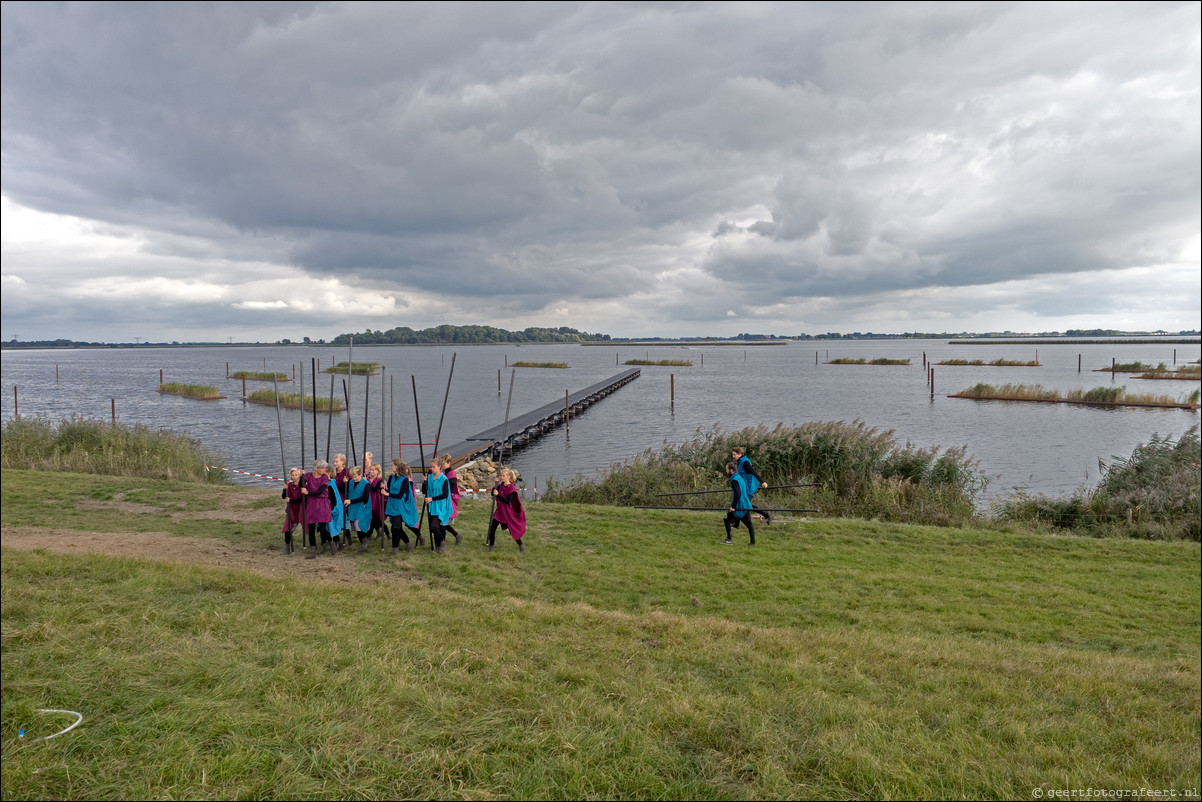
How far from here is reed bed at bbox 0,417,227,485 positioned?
1702cm


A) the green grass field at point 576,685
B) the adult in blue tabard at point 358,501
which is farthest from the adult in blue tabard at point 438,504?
the green grass field at point 576,685

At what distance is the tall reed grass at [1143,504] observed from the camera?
44.5 feet

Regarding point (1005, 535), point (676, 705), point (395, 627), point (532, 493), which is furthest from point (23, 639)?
point (532, 493)

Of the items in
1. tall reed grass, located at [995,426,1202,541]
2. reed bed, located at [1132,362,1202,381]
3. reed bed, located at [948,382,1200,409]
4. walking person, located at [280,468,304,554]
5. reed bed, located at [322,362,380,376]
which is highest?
reed bed, located at [322,362,380,376]

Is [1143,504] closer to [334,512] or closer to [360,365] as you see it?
[334,512]

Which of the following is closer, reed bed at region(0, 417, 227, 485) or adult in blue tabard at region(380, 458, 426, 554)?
adult in blue tabard at region(380, 458, 426, 554)

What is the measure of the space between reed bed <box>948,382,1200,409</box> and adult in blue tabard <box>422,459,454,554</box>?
161 ft

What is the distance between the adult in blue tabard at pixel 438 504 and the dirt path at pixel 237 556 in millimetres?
584

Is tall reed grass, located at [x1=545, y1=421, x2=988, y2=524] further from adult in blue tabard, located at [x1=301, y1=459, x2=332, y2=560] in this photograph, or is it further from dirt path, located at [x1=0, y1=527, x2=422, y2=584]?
adult in blue tabard, located at [x1=301, y1=459, x2=332, y2=560]

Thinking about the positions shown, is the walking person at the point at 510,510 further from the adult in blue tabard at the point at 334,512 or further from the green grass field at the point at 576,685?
the adult in blue tabard at the point at 334,512

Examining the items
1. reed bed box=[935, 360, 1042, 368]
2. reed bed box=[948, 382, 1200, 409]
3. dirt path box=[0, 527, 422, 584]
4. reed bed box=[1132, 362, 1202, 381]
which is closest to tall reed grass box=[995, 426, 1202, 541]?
reed bed box=[1132, 362, 1202, 381]

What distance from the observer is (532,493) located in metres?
21.3

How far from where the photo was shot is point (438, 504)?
412 inches

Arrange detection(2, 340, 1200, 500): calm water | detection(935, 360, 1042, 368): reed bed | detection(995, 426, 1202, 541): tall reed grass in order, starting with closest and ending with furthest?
1. detection(995, 426, 1202, 541): tall reed grass
2. detection(2, 340, 1200, 500): calm water
3. detection(935, 360, 1042, 368): reed bed
